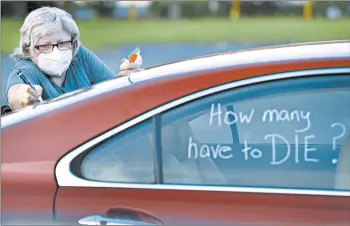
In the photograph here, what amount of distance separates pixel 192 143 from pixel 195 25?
26551 mm

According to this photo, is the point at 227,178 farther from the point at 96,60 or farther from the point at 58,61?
the point at 96,60

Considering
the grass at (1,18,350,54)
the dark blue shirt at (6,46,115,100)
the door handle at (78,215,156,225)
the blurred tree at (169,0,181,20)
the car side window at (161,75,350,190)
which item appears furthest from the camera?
the blurred tree at (169,0,181,20)

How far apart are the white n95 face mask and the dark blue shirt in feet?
0.11

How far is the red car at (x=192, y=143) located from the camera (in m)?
2.20

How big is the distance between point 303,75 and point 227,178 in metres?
0.43

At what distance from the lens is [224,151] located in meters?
2.29

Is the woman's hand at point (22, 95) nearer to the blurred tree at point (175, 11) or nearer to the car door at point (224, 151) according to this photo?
the car door at point (224, 151)

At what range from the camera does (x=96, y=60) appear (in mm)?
4094

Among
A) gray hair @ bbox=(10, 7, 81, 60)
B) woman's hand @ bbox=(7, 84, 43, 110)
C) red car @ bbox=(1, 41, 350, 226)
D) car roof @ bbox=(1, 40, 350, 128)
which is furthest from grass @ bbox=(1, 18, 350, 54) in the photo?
red car @ bbox=(1, 41, 350, 226)

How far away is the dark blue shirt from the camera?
353 centimetres

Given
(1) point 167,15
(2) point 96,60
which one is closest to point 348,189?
(2) point 96,60

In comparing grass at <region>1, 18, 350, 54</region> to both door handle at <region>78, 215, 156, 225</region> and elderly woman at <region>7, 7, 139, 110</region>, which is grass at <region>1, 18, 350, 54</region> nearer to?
elderly woman at <region>7, 7, 139, 110</region>

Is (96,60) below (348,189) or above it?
above

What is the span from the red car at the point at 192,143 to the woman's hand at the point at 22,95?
76 centimetres
